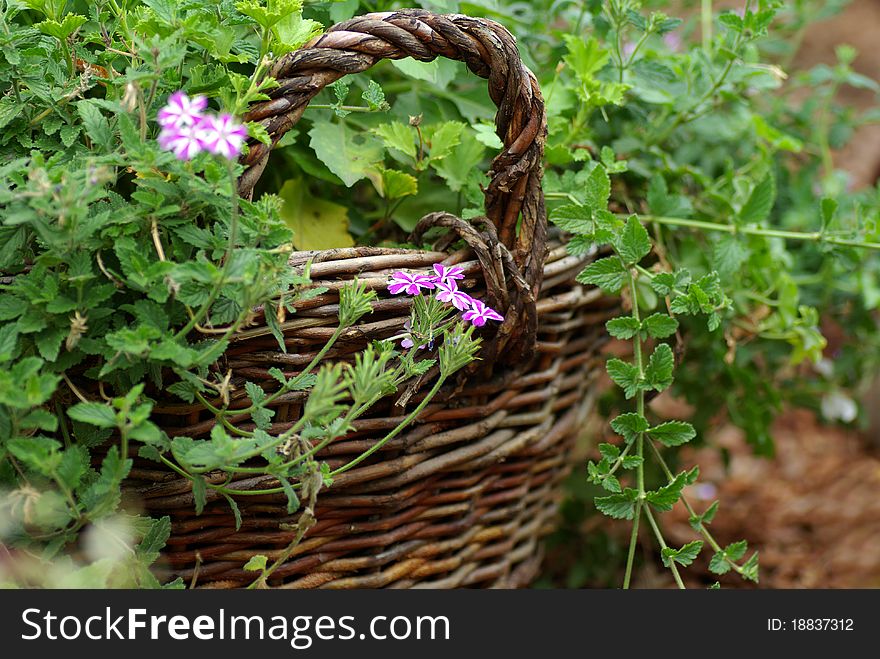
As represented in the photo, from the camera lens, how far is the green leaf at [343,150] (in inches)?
32.6

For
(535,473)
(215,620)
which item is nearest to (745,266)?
(535,473)

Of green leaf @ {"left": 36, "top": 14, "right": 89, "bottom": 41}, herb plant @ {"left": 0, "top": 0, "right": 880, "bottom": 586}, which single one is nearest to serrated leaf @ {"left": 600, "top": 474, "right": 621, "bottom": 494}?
herb plant @ {"left": 0, "top": 0, "right": 880, "bottom": 586}

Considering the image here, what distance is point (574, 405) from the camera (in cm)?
103

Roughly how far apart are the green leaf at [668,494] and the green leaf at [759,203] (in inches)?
15.3

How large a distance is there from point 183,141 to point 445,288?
0.24 metres

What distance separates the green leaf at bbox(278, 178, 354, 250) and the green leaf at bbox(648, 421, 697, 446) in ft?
1.20

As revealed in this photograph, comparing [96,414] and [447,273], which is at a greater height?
[447,273]

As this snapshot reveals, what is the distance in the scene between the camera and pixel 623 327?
811mm

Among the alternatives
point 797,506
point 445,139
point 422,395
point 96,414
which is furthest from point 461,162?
point 797,506

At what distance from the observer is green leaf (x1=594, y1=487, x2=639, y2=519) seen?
776 millimetres

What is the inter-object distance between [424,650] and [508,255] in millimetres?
346

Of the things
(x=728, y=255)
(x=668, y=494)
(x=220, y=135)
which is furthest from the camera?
(x=728, y=255)

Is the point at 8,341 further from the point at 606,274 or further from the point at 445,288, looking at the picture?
the point at 606,274

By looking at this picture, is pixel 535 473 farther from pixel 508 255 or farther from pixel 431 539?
pixel 508 255
